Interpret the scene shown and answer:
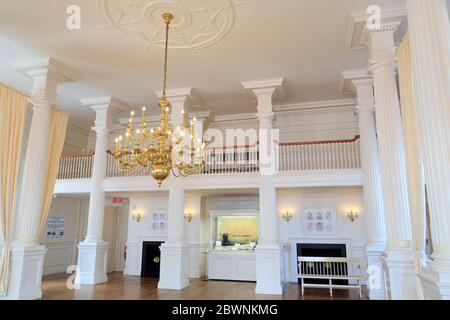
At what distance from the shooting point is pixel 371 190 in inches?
291

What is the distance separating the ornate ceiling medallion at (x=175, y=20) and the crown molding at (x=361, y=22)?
7.19ft

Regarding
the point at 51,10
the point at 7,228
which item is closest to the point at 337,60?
the point at 51,10

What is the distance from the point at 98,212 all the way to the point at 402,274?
7.70 metres

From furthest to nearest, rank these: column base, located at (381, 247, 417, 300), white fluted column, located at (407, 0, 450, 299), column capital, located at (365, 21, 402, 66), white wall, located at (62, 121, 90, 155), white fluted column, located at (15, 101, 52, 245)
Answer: white wall, located at (62, 121, 90, 155) < white fluted column, located at (15, 101, 52, 245) < column capital, located at (365, 21, 402, 66) < column base, located at (381, 247, 417, 300) < white fluted column, located at (407, 0, 450, 299)

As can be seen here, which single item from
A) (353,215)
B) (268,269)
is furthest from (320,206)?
(268,269)

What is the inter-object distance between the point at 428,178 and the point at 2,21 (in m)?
7.39

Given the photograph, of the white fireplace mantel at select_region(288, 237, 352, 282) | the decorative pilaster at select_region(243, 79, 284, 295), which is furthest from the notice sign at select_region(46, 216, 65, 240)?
the white fireplace mantel at select_region(288, 237, 352, 282)

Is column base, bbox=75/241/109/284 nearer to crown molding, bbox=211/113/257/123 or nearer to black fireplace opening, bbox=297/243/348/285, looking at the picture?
crown molding, bbox=211/113/257/123

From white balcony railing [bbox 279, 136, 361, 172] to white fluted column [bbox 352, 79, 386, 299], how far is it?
0.43 m

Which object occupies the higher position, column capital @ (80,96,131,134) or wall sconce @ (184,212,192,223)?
column capital @ (80,96,131,134)

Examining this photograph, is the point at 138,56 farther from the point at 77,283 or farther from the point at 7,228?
the point at 77,283

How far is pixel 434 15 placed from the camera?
10.4 ft

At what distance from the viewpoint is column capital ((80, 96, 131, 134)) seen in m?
9.58

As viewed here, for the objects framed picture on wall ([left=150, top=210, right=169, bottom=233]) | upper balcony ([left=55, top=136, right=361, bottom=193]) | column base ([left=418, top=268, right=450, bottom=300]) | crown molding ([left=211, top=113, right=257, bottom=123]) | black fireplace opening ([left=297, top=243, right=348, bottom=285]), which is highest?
crown molding ([left=211, top=113, right=257, bottom=123])
